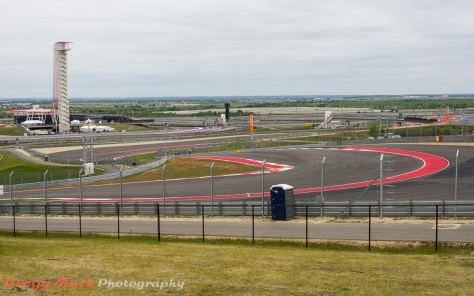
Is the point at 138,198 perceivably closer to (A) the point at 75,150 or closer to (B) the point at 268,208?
(B) the point at 268,208

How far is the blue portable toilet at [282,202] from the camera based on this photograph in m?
32.8

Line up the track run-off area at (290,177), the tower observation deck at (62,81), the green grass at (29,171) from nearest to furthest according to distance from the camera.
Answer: the track run-off area at (290,177)
the green grass at (29,171)
the tower observation deck at (62,81)

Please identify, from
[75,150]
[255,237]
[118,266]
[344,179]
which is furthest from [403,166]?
[75,150]

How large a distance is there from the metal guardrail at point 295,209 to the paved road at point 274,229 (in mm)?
1047

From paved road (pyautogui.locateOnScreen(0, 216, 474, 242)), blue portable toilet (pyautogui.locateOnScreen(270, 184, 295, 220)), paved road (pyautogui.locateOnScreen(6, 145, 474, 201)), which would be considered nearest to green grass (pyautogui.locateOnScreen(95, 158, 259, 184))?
paved road (pyautogui.locateOnScreen(6, 145, 474, 201))

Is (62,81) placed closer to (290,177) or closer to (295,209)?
(290,177)

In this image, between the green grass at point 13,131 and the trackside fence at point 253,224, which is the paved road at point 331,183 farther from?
the green grass at point 13,131

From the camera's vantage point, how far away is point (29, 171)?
67.2 meters

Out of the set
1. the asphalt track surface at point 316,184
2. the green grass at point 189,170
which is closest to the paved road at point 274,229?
the asphalt track surface at point 316,184

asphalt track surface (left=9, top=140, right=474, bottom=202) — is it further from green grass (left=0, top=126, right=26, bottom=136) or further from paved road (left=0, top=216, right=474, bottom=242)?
green grass (left=0, top=126, right=26, bottom=136)

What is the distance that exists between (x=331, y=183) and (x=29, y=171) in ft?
114

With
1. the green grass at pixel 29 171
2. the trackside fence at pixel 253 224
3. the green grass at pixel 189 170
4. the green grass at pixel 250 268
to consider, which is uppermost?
the green grass at pixel 250 268

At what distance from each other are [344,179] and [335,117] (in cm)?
9356

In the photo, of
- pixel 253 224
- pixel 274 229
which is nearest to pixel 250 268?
pixel 253 224
